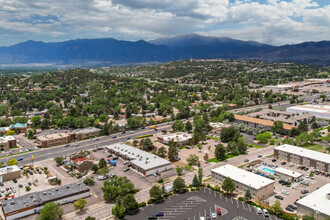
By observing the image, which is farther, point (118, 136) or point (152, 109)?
point (152, 109)

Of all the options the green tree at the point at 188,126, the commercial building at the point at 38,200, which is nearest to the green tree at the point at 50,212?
the commercial building at the point at 38,200

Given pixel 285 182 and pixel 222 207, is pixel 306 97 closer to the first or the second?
pixel 285 182

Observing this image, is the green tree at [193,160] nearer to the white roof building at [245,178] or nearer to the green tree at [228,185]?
the white roof building at [245,178]

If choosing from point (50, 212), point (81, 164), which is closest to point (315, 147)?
point (81, 164)

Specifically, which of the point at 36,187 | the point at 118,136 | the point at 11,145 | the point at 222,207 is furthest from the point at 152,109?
the point at 222,207

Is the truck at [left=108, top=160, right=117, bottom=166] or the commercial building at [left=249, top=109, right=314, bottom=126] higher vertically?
the commercial building at [left=249, top=109, right=314, bottom=126]

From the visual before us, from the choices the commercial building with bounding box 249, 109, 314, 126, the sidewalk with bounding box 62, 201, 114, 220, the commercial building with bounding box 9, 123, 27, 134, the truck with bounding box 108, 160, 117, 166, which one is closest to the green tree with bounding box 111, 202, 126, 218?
the sidewalk with bounding box 62, 201, 114, 220

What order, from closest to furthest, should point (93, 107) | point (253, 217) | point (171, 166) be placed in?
1. point (253, 217)
2. point (171, 166)
3. point (93, 107)

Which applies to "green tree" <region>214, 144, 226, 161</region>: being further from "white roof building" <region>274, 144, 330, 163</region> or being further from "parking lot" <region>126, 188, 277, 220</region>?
"parking lot" <region>126, 188, 277, 220</region>
